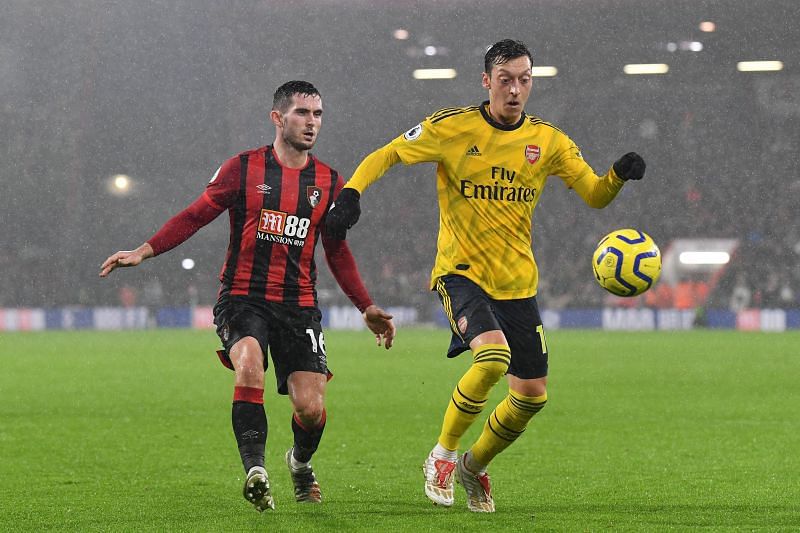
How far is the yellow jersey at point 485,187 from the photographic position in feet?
18.9

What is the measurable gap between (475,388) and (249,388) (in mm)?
1018

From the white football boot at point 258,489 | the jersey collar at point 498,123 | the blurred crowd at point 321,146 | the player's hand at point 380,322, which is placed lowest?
the white football boot at point 258,489

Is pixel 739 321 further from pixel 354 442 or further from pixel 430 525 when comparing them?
pixel 430 525

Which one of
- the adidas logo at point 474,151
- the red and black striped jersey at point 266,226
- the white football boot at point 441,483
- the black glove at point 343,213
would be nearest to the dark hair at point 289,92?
the red and black striped jersey at point 266,226

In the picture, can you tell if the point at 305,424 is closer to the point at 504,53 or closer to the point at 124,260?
the point at 124,260

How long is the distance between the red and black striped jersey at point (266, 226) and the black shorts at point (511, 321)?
70cm

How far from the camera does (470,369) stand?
18.0 feet

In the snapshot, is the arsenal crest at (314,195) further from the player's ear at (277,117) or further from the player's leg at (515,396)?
the player's leg at (515,396)

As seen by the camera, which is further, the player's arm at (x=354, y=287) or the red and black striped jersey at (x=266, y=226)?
the player's arm at (x=354, y=287)

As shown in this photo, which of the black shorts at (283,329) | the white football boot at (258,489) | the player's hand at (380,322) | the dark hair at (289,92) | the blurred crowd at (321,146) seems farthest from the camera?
the blurred crowd at (321,146)

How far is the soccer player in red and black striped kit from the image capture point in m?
5.68

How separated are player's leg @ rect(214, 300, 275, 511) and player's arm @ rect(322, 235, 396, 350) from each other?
538 mm

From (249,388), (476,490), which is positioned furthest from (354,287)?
(476,490)

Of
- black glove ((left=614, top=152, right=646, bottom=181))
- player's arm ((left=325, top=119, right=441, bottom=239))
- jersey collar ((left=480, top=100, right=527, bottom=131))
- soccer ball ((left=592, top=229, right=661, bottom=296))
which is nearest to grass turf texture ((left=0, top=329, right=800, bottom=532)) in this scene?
soccer ball ((left=592, top=229, right=661, bottom=296))
